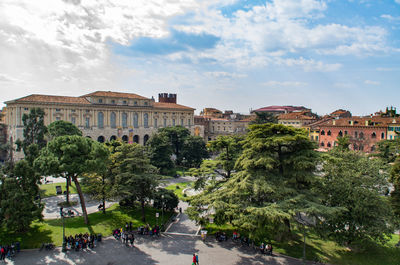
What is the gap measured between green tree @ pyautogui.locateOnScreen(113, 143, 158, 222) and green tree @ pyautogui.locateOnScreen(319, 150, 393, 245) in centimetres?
1385

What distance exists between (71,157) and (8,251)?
24.0 feet

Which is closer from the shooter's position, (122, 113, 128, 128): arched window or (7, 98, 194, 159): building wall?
(7, 98, 194, 159): building wall

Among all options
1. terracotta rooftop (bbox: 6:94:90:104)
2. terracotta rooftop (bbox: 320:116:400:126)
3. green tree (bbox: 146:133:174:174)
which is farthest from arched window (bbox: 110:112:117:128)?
terracotta rooftop (bbox: 320:116:400:126)

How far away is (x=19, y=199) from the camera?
20.3 m

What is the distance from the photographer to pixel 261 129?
1972cm

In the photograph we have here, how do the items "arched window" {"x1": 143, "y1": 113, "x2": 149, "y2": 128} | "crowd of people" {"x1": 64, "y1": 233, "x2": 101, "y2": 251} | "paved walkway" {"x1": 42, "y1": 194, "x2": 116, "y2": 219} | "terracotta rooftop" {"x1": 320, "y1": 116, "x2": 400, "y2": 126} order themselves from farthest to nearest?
"arched window" {"x1": 143, "y1": 113, "x2": 149, "y2": 128}
"terracotta rooftop" {"x1": 320, "y1": 116, "x2": 400, "y2": 126}
"paved walkway" {"x1": 42, "y1": 194, "x2": 116, "y2": 219}
"crowd of people" {"x1": 64, "y1": 233, "x2": 101, "y2": 251}

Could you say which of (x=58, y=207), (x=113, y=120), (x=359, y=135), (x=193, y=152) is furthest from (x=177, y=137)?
(x=359, y=135)

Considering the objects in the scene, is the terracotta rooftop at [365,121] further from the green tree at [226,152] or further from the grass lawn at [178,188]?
the green tree at [226,152]

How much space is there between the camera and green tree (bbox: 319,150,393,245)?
17594 mm

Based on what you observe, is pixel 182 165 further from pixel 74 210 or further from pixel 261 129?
pixel 261 129

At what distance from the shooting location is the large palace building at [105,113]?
5431 cm

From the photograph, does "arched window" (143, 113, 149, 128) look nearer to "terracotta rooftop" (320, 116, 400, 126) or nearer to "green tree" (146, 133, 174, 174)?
"green tree" (146, 133, 174, 174)

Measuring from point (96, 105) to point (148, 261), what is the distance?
166ft

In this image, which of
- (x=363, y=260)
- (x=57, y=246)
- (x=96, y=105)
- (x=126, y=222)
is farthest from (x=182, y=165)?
(x=363, y=260)
